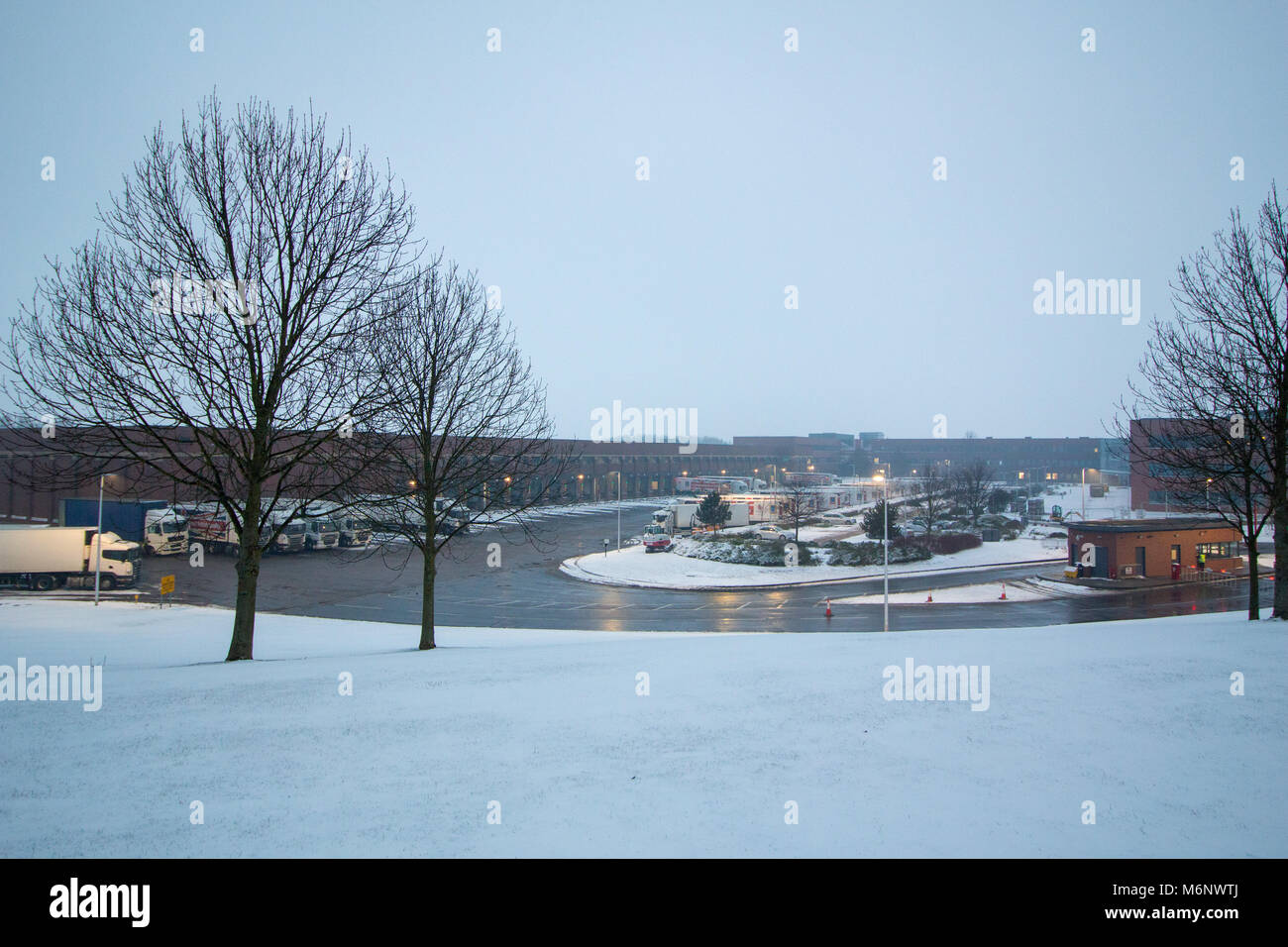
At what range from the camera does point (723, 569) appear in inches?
1570

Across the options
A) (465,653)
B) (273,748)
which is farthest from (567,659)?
(273,748)

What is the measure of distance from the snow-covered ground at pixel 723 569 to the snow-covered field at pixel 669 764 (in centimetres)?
2811

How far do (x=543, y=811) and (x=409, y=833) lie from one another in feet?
2.76

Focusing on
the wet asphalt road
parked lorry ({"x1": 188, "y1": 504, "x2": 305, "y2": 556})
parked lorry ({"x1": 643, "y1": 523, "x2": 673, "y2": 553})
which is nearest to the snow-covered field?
the wet asphalt road

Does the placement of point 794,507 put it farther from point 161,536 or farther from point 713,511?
point 161,536

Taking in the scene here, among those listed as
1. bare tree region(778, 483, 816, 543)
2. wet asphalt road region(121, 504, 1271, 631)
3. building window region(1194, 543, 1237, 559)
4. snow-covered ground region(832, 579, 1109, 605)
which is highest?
bare tree region(778, 483, 816, 543)

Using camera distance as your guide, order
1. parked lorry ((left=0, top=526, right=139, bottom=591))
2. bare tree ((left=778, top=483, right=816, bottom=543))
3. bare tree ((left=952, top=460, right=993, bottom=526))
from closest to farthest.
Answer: parked lorry ((left=0, top=526, right=139, bottom=591)), bare tree ((left=952, top=460, right=993, bottom=526)), bare tree ((left=778, top=483, right=816, bottom=543))

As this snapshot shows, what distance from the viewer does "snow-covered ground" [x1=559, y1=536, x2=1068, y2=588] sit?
36844 millimetres

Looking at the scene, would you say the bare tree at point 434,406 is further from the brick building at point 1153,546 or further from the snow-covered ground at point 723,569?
the brick building at point 1153,546

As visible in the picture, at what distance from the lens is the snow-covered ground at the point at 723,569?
36.8m

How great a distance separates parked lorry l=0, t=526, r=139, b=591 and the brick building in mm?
50215

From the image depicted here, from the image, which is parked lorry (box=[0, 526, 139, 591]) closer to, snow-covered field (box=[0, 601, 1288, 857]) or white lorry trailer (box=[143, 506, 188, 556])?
white lorry trailer (box=[143, 506, 188, 556])

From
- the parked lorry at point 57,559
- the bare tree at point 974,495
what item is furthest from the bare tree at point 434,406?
the bare tree at point 974,495
